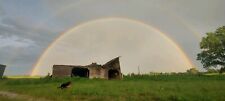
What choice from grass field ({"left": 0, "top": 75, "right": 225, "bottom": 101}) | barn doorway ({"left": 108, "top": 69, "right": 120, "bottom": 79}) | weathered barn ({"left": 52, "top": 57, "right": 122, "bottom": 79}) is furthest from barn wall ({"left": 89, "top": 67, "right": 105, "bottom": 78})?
grass field ({"left": 0, "top": 75, "right": 225, "bottom": 101})

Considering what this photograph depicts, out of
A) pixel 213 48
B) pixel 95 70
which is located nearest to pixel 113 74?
pixel 95 70

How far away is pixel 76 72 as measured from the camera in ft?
231

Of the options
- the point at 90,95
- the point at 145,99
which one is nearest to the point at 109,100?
the point at 145,99

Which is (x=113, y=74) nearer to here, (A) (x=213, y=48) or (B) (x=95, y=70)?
(B) (x=95, y=70)

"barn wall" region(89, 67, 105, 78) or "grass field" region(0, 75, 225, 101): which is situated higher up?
"barn wall" region(89, 67, 105, 78)

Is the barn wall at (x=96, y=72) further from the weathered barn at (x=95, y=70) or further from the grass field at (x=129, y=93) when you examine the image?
the grass field at (x=129, y=93)

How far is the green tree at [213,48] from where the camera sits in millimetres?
79750

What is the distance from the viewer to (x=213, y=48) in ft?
266

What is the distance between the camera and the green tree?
79750 mm

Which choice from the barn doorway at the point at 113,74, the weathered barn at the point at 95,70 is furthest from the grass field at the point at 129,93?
the barn doorway at the point at 113,74

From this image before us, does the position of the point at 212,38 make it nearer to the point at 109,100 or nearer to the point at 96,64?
the point at 96,64

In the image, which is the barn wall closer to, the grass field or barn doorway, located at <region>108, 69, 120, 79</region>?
barn doorway, located at <region>108, 69, 120, 79</region>

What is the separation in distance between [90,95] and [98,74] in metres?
38.5

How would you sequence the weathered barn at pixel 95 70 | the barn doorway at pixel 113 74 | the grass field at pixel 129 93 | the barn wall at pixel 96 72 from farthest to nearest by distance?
the barn doorway at pixel 113 74 < the barn wall at pixel 96 72 < the weathered barn at pixel 95 70 < the grass field at pixel 129 93
